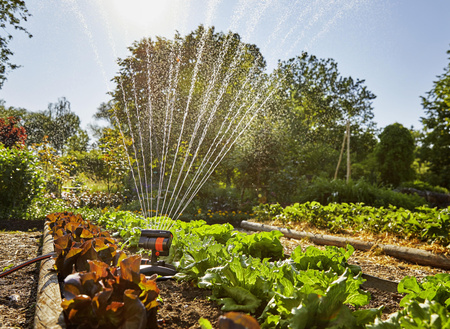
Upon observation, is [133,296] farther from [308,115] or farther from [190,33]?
[308,115]

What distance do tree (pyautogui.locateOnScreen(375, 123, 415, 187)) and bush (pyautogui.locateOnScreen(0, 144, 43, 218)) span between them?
16.4m

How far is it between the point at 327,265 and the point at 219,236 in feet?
4.45

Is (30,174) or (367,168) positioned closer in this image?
(30,174)

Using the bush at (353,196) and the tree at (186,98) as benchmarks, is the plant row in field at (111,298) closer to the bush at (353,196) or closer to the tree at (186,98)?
the bush at (353,196)

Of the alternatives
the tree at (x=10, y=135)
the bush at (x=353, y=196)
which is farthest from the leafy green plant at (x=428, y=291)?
the tree at (x=10, y=135)

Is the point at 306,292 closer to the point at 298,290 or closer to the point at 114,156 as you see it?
the point at 298,290

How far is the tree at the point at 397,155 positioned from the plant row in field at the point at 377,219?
42.2ft

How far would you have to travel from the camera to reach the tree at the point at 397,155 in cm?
1688

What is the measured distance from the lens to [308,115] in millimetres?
21891

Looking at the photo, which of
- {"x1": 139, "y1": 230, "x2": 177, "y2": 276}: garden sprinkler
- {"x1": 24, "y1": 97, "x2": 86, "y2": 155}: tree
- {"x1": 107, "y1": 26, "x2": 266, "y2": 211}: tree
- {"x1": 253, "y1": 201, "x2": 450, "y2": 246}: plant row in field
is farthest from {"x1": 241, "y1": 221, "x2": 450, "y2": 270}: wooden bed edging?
{"x1": 24, "y1": 97, "x2": 86, "y2": 155}: tree

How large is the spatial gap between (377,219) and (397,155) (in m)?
14.2

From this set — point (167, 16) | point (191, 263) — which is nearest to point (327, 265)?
point (191, 263)

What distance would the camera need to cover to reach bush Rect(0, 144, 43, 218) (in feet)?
20.8

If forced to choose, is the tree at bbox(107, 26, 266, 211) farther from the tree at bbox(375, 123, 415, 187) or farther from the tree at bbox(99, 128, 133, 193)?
the tree at bbox(375, 123, 415, 187)
